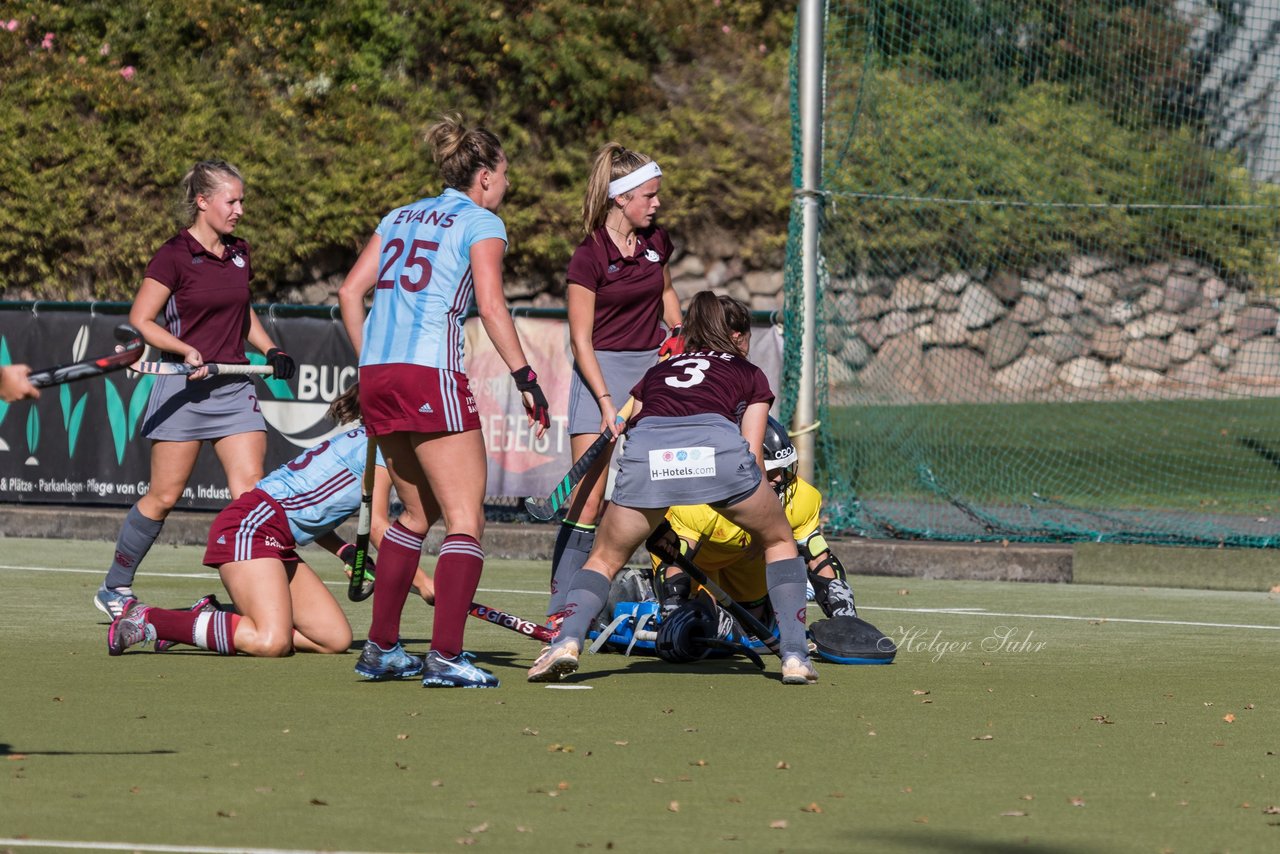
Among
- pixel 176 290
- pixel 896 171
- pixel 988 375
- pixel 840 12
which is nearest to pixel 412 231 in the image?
pixel 176 290

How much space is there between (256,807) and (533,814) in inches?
25.9

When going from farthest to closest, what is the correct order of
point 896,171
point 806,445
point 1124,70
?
point 1124,70 < point 896,171 < point 806,445

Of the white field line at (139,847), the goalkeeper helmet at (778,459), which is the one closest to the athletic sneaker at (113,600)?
the goalkeeper helmet at (778,459)

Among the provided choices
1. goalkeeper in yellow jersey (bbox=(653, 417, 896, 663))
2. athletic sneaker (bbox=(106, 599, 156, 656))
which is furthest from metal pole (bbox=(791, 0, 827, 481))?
athletic sneaker (bbox=(106, 599, 156, 656))

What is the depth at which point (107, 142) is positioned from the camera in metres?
19.1

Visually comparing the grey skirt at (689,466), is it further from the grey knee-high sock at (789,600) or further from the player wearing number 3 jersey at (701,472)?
the grey knee-high sock at (789,600)

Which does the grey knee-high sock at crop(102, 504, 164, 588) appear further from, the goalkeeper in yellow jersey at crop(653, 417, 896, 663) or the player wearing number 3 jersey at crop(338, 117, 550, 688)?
the goalkeeper in yellow jersey at crop(653, 417, 896, 663)

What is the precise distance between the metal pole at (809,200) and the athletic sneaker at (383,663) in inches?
218

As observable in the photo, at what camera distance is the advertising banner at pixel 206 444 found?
1274 cm

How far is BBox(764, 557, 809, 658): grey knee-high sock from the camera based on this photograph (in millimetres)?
6703

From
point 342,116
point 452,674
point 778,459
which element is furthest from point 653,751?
point 342,116

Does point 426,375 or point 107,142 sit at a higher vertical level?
point 107,142

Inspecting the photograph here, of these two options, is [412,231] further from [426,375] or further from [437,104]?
[437,104]

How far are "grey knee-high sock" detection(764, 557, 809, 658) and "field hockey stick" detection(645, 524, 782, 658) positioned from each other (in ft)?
0.71
